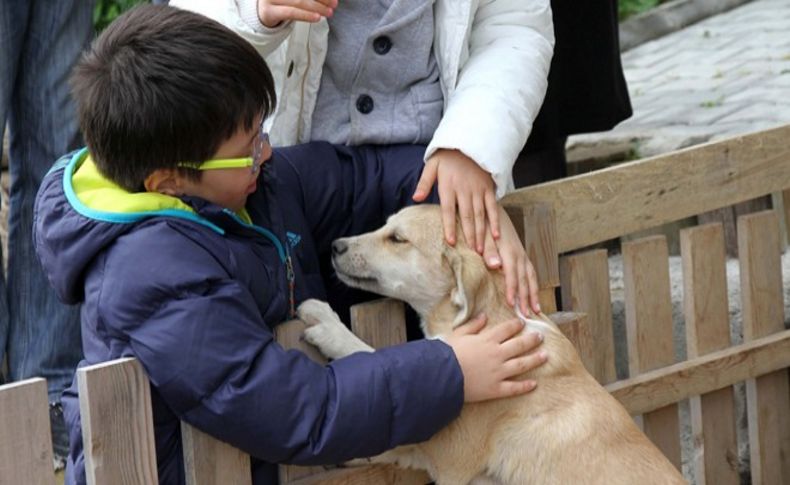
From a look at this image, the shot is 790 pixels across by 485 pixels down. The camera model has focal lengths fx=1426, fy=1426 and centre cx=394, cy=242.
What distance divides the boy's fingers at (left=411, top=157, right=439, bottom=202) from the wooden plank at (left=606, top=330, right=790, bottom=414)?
35.0 inches

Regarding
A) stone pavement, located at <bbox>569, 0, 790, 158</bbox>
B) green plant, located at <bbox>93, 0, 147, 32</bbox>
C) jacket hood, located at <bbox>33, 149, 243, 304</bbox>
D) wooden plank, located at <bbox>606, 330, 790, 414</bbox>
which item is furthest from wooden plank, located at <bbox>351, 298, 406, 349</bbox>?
green plant, located at <bbox>93, 0, 147, 32</bbox>

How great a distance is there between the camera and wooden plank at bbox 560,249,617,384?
3822mm

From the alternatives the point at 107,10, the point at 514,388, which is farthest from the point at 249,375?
the point at 107,10

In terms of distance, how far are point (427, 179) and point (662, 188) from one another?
0.97 meters

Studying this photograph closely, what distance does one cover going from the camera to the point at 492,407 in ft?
10.5

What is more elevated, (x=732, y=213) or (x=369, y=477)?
(x=732, y=213)

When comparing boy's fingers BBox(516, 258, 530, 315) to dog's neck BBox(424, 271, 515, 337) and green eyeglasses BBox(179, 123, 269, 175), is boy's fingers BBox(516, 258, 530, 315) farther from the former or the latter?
green eyeglasses BBox(179, 123, 269, 175)

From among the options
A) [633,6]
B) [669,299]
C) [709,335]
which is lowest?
[709,335]

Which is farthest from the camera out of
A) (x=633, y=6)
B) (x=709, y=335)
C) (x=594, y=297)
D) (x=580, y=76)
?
(x=633, y=6)

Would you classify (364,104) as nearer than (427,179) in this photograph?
No

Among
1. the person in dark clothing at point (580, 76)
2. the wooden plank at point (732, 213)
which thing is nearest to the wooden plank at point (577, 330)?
the wooden plank at point (732, 213)

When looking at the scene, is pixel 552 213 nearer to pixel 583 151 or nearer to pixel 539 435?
pixel 539 435

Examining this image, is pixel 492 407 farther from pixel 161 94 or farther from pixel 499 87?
pixel 161 94

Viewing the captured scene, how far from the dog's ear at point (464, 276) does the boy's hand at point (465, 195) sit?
2 centimetres
